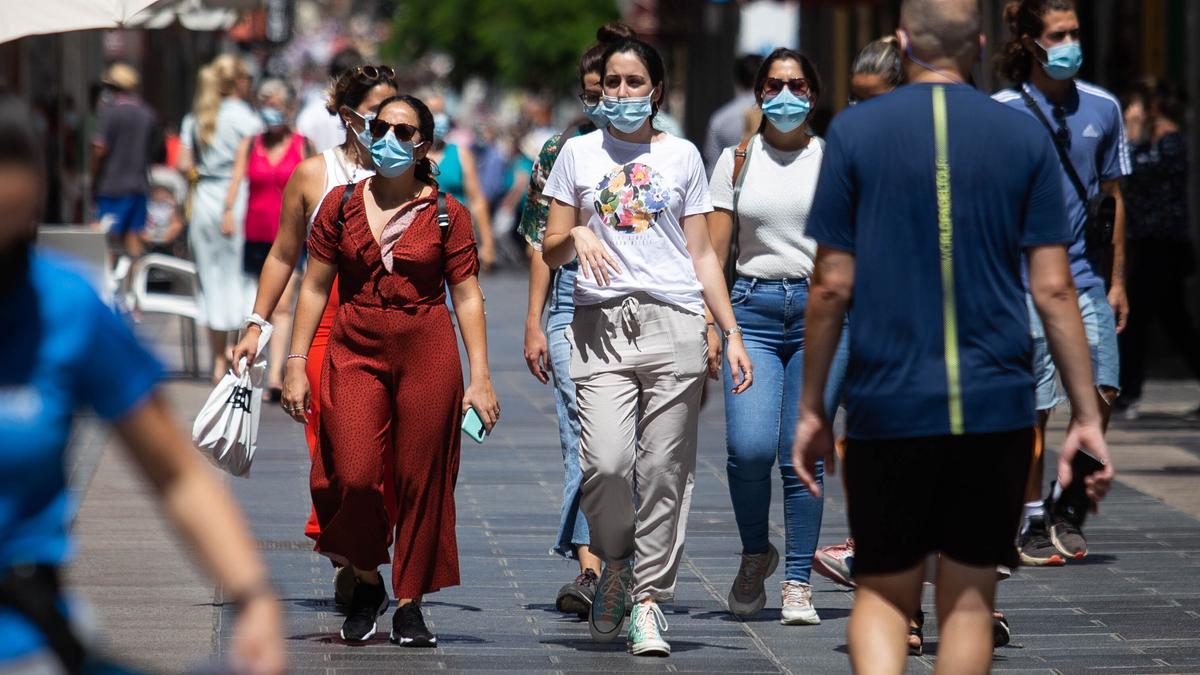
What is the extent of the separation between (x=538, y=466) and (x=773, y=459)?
3886 mm

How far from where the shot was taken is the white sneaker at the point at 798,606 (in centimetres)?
686

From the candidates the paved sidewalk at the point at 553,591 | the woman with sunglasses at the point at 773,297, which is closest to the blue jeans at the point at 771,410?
the woman with sunglasses at the point at 773,297

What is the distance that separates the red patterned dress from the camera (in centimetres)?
649

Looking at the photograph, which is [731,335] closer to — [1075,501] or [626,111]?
[626,111]

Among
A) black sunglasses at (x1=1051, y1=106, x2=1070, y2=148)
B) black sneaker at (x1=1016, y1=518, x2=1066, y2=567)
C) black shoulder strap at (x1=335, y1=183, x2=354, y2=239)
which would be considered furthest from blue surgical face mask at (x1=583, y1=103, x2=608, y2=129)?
black sneaker at (x1=1016, y1=518, x2=1066, y2=567)

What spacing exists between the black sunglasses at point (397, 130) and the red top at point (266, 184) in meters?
6.11

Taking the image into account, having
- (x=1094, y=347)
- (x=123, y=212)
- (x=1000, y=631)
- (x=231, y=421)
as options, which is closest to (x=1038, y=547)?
(x=1094, y=347)

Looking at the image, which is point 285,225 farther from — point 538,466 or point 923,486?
point 538,466

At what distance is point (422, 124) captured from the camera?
21.9 ft

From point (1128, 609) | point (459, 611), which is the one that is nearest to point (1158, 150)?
point (1128, 609)

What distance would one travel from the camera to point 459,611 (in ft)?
23.3

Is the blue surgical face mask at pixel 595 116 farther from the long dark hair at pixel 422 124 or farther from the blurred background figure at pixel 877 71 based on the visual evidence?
the blurred background figure at pixel 877 71

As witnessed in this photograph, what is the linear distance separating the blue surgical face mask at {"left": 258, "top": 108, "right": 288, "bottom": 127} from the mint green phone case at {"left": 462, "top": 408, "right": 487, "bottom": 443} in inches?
258

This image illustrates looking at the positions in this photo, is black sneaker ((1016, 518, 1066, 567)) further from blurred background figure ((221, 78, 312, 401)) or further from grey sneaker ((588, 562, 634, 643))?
blurred background figure ((221, 78, 312, 401))
